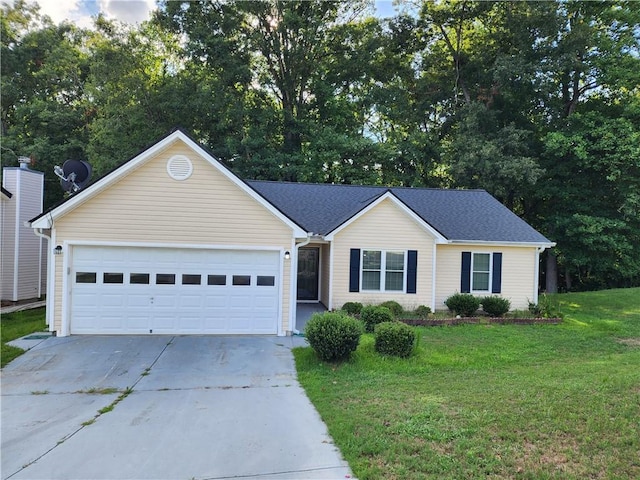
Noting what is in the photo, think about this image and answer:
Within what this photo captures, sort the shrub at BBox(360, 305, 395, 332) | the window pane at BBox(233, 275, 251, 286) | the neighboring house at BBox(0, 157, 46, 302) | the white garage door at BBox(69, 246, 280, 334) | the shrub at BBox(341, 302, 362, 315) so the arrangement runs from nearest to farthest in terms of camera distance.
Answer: the white garage door at BBox(69, 246, 280, 334)
the window pane at BBox(233, 275, 251, 286)
the shrub at BBox(360, 305, 395, 332)
the shrub at BBox(341, 302, 362, 315)
the neighboring house at BBox(0, 157, 46, 302)

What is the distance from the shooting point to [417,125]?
28938 mm

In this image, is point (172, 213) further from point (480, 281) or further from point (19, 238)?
point (480, 281)

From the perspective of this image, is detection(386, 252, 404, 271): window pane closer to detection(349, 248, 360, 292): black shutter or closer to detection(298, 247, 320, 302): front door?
detection(349, 248, 360, 292): black shutter

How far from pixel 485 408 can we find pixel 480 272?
1012 centimetres

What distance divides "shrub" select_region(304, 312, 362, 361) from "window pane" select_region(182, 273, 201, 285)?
13.4 feet

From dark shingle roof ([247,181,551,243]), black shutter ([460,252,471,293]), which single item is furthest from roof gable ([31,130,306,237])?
black shutter ([460,252,471,293])

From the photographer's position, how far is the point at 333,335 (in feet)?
26.0

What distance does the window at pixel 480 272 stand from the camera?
14.9 meters

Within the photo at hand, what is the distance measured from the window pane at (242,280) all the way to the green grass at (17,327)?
4999 millimetres

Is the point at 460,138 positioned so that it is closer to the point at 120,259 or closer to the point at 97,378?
the point at 120,259

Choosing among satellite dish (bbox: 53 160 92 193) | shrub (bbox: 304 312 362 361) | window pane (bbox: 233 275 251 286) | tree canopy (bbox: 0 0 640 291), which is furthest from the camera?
tree canopy (bbox: 0 0 640 291)

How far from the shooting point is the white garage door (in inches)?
412

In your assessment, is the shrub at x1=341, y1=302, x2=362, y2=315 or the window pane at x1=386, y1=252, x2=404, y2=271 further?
the window pane at x1=386, y1=252, x2=404, y2=271

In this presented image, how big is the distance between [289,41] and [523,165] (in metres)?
17.6
